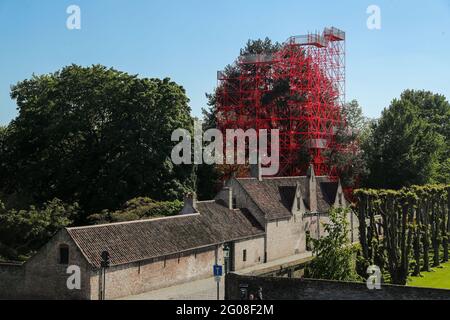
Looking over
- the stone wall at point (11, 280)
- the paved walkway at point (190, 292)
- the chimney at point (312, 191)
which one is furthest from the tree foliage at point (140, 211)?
the chimney at point (312, 191)

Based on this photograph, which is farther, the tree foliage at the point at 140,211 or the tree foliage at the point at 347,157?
the tree foliage at the point at 347,157

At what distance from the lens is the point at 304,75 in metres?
72.2

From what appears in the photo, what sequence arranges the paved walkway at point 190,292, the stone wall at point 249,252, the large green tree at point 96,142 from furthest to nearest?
1. the large green tree at point 96,142
2. the stone wall at point 249,252
3. the paved walkway at point 190,292

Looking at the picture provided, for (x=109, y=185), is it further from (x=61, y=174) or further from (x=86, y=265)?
(x=86, y=265)

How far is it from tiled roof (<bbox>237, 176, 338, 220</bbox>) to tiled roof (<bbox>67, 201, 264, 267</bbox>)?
84.3 inches

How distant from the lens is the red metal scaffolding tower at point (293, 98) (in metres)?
71.6

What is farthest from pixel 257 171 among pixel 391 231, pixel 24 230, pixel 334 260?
pixel 24 230

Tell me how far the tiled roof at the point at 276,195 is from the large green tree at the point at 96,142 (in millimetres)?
7535

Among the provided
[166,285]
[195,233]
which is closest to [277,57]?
[195,233]

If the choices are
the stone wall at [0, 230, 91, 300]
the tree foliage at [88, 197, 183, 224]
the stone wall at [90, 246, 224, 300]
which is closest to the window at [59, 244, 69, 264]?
the stone wall at [0, 230, 91, 300]

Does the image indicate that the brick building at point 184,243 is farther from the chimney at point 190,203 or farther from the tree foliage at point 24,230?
the tree foliage at point 24,230

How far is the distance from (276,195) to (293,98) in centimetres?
2092

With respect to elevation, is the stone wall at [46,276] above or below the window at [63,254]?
below
